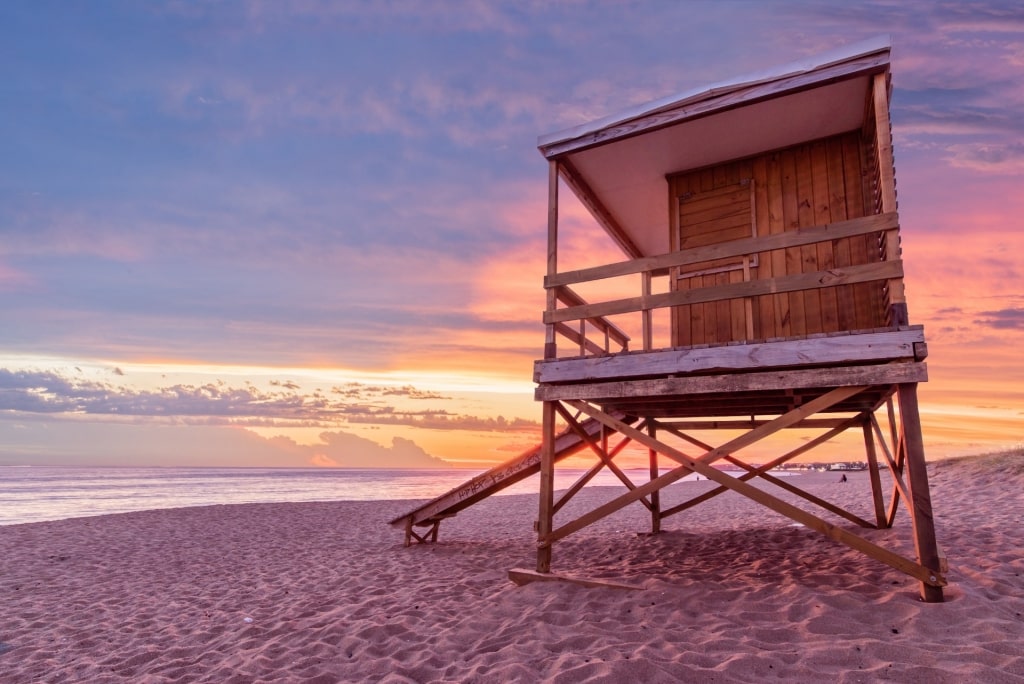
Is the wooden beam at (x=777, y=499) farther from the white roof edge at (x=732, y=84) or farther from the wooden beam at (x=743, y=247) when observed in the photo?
the white roof edge at (x=732, y=84)

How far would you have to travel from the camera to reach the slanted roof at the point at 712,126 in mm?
5996

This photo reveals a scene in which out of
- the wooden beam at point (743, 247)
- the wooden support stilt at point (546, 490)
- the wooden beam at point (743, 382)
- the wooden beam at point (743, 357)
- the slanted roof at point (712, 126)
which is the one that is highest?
the slanted roof at point (712, 126)

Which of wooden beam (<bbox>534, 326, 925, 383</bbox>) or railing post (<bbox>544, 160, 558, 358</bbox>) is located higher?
railing post (<bbox>544, 160, 558, 358</bbox>)

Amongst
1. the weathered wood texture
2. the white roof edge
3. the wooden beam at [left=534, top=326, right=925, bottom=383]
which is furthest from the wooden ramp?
the white roof edge

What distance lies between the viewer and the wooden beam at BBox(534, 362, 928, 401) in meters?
5.15

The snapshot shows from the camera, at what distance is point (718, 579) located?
6273 millimetres

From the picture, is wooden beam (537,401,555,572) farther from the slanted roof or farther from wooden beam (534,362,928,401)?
the slanted roof

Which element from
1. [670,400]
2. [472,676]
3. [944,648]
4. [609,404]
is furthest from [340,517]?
[944,648]

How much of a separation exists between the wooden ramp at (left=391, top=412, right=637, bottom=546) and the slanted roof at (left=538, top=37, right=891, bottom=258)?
3.61 meters

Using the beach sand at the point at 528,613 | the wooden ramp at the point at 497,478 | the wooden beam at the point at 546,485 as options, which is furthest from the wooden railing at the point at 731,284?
the beach sand at the point at 528,613

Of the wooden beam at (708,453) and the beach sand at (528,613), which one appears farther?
the wooden beam at (708,453)

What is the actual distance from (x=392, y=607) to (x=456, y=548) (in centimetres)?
424

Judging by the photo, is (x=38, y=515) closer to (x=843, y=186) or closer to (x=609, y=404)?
(x=609, y=404)

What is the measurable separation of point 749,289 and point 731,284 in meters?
0.19
